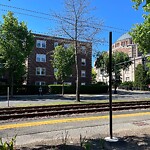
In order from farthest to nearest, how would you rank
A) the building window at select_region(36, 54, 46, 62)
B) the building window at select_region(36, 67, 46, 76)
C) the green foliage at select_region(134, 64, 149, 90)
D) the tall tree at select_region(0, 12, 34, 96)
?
the green foliage at select_region(134, 64, 149, 90)
the building window at select_region(36, 67, 46, 76)
the building window at select_region(36, 54, 46, 62)
the tall tree at select_region(0, 12, 34, 96)

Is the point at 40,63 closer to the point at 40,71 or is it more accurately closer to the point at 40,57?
the point at 40,57

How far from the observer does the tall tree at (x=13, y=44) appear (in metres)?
37.1

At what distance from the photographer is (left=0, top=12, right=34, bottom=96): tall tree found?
37.1 meters

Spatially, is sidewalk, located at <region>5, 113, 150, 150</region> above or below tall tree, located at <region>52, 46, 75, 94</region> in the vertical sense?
below

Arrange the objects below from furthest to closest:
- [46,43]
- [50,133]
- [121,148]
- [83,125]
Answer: [46,43]
[83,125]
[50,133]
[121,148]

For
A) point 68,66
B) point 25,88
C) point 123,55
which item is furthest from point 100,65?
point 25,88

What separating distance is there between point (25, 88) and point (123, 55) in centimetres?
3586

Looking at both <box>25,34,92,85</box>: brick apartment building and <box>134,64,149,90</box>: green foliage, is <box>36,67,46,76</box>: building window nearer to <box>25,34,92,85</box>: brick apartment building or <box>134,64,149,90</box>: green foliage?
<box>25,34,92,85</box>: brick apartment building

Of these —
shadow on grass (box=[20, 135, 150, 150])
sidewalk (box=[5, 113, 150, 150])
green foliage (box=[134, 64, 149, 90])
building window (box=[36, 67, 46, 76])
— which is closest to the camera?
shadow on grass (box=[20, 135, 150, 150])

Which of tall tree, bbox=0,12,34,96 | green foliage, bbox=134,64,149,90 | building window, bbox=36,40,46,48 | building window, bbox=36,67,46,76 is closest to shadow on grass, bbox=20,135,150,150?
tall tree, bbox=0,12,34,96

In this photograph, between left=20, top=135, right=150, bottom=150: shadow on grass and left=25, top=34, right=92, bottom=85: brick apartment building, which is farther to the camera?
left=25, top=34, right=92, bottom=85: brick apartment building

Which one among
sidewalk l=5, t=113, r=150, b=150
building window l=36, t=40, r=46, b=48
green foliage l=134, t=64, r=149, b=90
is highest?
building window l=36, t=40, r=46, b=48

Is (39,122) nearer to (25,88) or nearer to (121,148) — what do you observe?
(121,148)

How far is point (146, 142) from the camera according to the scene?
25.5ft
